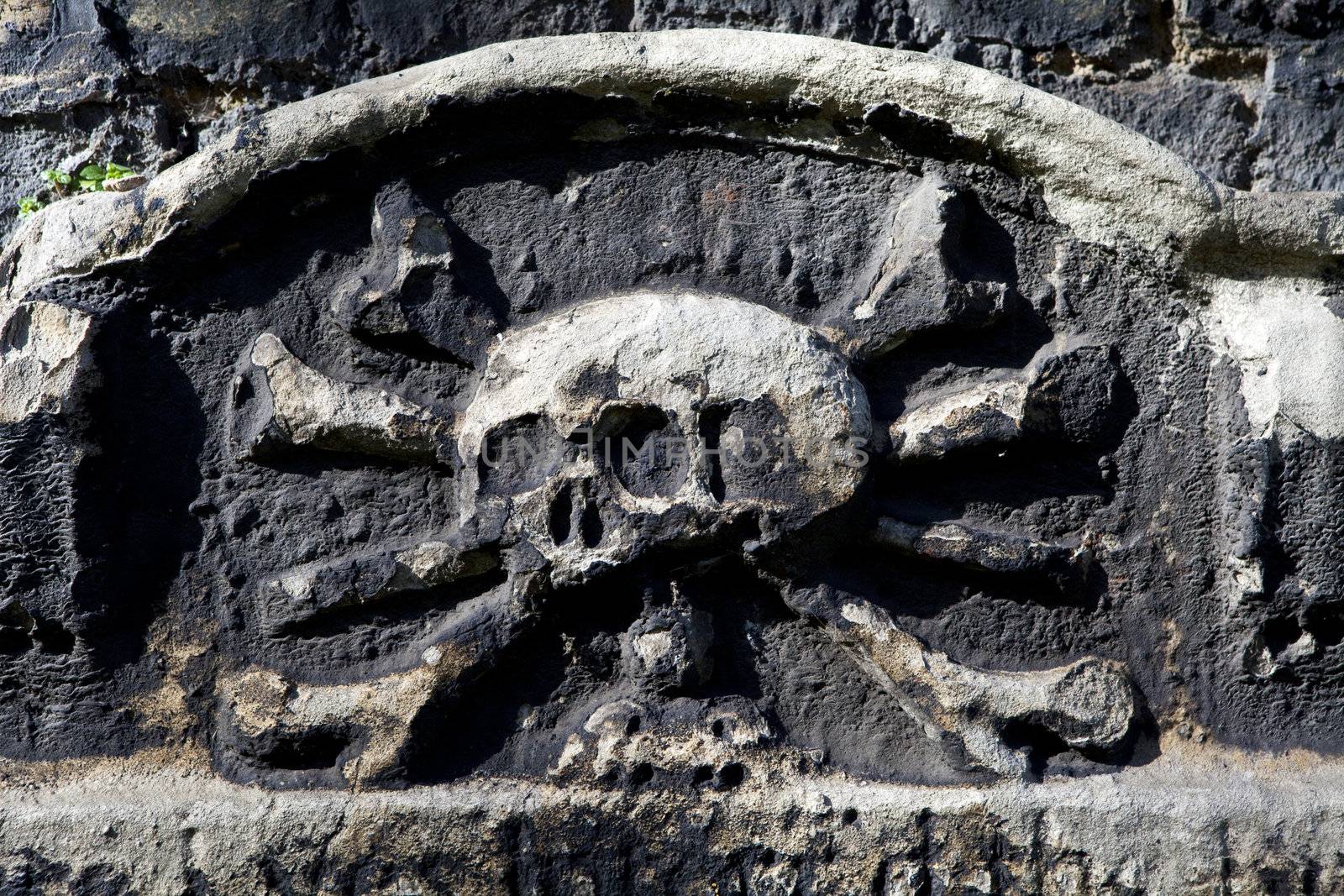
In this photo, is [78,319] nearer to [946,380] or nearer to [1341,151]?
[946,380]

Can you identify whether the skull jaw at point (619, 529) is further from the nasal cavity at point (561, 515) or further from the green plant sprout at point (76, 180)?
the green plant sprout at point (76, 180)

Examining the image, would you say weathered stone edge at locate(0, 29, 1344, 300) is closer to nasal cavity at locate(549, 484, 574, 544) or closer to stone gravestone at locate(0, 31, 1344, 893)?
stone gravestone at locate(0, 31, 1344, 893)

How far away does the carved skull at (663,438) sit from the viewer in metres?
1.47

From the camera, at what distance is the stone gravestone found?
144 cm

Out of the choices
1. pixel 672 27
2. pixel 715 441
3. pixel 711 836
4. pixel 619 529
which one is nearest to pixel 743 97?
pixel 672 27

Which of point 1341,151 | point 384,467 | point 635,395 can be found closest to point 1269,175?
point 1341,151

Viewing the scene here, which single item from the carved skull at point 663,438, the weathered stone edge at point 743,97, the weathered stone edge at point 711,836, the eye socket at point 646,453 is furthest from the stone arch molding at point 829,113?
the weathered stone edge at point 711,836

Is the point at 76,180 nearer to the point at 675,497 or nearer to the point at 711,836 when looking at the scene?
the point at 675,497

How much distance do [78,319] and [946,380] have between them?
1.12 m

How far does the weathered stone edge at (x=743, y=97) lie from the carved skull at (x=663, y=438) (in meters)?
0.32

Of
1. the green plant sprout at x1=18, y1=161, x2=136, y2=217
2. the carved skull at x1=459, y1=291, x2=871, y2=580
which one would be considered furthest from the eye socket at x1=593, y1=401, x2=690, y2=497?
the green plant sprout at x1=18, y1=161, x2=136, y2=217

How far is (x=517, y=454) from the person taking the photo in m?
1.49

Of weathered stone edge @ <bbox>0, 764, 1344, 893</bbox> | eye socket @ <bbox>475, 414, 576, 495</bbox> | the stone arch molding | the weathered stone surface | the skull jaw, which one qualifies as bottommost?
weathered stone edge @ <bbox>0, 764, 1344, 893</bbox>

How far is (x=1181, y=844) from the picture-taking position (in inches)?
56.4
